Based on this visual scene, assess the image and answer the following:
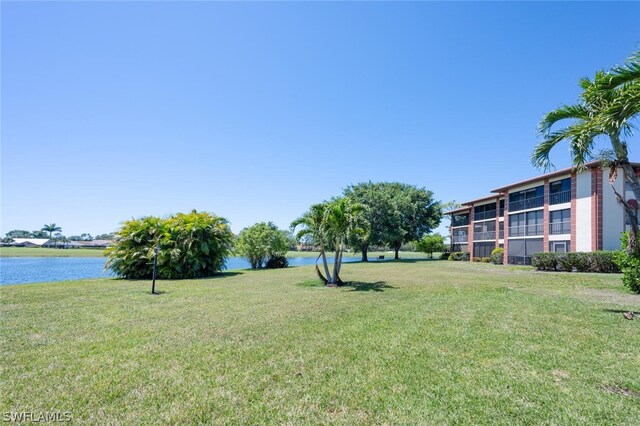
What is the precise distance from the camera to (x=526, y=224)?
2759cm

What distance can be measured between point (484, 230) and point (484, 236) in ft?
2.64

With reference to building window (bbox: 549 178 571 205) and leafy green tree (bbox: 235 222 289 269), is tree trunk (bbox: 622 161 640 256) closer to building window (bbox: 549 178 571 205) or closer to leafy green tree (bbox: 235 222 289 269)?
building window (bbox: 549 178 571 205)

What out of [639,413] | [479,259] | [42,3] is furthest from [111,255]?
[479,259]

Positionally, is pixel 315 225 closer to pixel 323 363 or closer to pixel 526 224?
pixel 323 363

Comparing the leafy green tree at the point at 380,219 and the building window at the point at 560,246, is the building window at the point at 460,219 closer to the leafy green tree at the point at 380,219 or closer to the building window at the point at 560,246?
the leafy green tree at the point at 380,219

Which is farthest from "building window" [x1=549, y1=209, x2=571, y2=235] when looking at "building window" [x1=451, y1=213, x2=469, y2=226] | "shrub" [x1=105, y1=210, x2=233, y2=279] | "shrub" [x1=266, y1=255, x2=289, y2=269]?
"shrub" [x1=105, y1=210, x2=233, y2=279]

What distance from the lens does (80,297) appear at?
9.70 meters

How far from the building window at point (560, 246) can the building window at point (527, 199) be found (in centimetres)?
340

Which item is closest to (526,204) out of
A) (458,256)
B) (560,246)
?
(560,246)

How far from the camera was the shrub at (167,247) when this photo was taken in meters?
17.3

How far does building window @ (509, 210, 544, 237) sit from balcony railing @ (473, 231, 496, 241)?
449cm

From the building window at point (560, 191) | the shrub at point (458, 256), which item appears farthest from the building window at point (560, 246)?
the shrub at point (458, 256)

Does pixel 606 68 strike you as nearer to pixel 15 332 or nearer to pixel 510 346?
pixel 510 346

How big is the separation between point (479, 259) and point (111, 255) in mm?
32866
